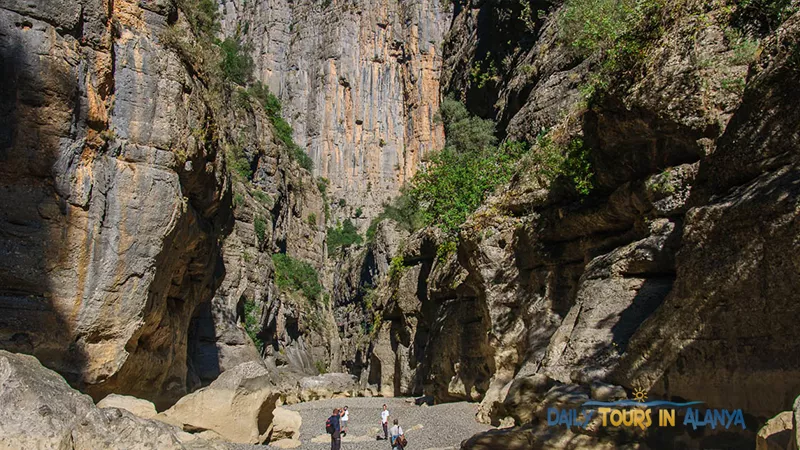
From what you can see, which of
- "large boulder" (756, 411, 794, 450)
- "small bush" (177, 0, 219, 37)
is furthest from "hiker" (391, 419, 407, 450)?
"small bush" (177, 0, 219, 37)

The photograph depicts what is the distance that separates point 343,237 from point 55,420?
7196cm

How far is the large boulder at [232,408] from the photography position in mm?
13125

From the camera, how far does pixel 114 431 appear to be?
7.03 m

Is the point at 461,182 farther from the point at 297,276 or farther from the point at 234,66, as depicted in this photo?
the point at 234,66

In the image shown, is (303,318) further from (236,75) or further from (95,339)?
(95,339)

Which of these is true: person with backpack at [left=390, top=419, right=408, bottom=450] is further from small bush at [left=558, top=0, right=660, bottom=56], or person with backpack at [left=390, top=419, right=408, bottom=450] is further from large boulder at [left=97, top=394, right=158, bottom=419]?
small bush at [left=558, top=0, right=660, bottom=56]

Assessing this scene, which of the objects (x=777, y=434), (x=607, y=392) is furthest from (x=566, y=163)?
(x=777, y=434)

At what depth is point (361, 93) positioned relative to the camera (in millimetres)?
81250

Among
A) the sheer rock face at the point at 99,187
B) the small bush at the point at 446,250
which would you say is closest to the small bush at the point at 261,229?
the small bush at the point at 446,250

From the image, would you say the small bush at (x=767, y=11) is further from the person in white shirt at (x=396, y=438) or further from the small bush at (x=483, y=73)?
the small bush at (x=483, y=73)

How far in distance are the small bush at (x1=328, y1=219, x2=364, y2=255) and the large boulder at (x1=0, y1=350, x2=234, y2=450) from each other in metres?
68.8

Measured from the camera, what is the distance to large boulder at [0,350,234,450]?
6.19 metres

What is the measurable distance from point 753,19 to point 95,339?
14.2 metres

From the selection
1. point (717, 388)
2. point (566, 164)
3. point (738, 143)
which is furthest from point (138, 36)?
point (717, 388)
